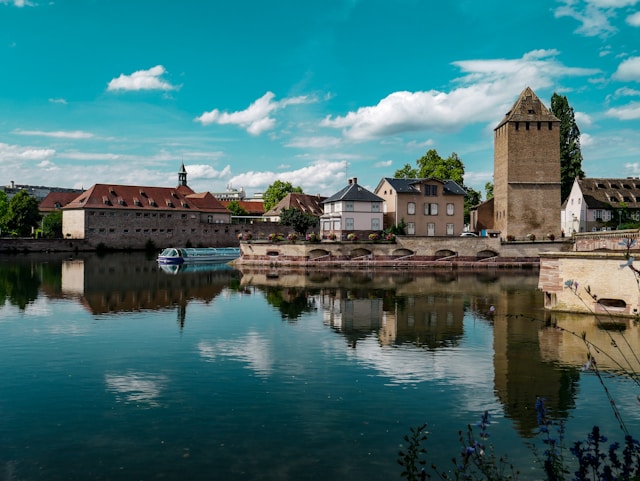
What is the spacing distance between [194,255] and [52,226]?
32.9 meters

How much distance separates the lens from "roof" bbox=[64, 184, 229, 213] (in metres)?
85.1

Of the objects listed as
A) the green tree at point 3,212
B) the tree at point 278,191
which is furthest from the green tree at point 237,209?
the green tree at point 3,212

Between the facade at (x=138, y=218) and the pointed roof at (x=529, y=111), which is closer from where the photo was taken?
the pointed roof at (x=529, y=111)

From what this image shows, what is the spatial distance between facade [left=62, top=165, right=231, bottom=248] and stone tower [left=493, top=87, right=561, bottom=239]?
48651mm

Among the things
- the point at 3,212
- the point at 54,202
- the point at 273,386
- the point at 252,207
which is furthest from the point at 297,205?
the point at 273,386

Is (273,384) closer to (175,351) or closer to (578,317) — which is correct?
(175,351)

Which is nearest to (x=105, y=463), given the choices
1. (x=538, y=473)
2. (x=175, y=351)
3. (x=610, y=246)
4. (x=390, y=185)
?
(x=538, y=473)

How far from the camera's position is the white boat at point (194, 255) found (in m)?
62.4

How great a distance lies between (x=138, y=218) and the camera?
88000 mm

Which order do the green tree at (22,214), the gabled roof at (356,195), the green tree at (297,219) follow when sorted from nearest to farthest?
the gabled roof at (356,195) < the green tree at (297,219) < the green tree at (22,214)

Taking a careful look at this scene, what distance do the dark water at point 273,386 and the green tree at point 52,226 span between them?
62.3m

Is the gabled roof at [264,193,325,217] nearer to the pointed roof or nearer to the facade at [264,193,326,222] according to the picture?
the facade at [264,193,326,222]

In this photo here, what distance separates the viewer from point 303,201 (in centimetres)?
10281

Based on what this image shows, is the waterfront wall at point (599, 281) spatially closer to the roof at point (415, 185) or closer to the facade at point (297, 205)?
the roof at point (415, 185)
